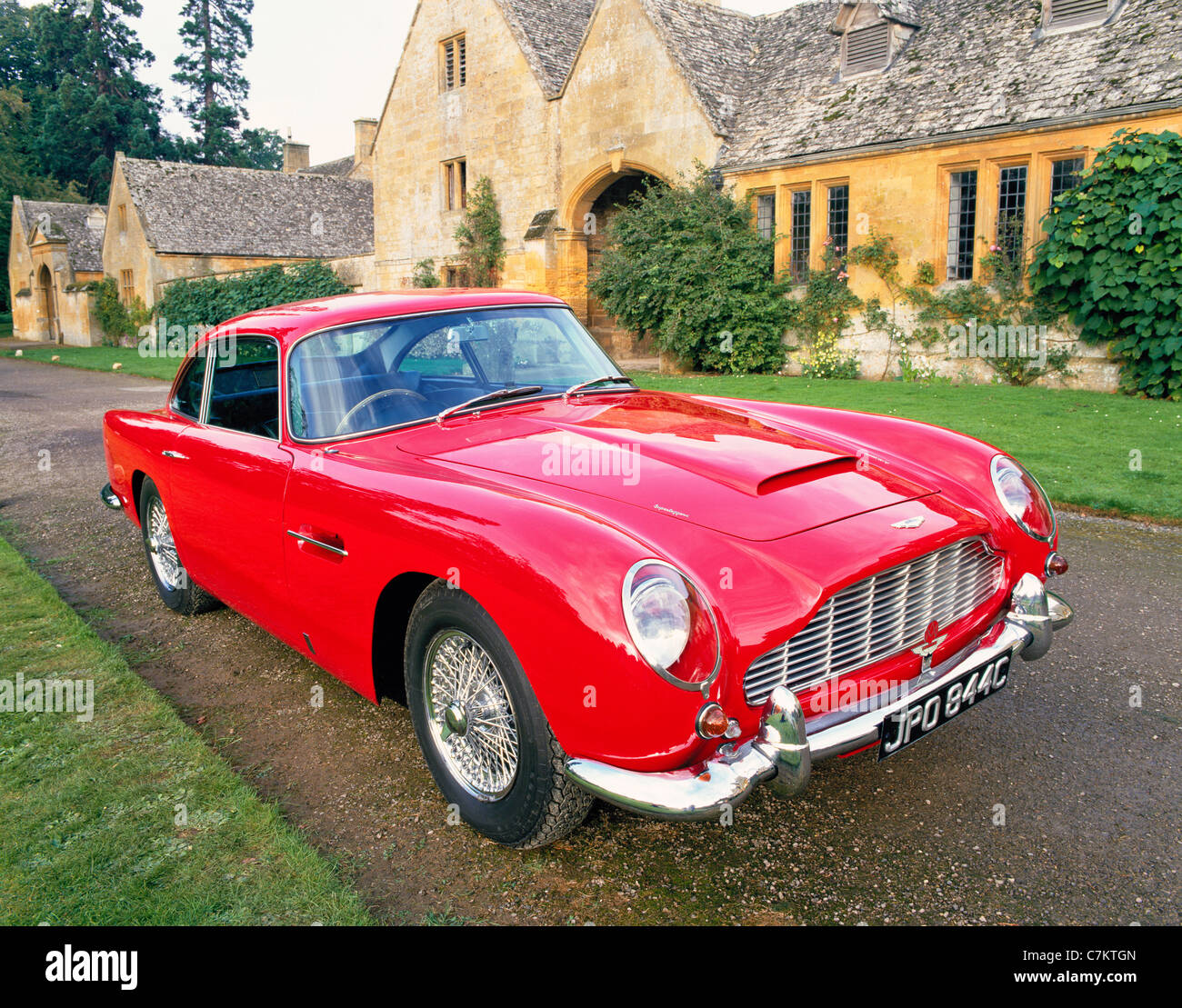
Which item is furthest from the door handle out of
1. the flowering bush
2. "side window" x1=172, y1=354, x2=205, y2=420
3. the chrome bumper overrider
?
the flowering bush

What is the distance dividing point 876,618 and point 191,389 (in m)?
3.72

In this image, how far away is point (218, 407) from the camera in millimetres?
4441

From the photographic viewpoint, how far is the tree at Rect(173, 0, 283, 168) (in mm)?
58625

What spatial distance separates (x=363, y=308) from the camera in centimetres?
392

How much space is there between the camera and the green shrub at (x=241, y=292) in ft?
99.5

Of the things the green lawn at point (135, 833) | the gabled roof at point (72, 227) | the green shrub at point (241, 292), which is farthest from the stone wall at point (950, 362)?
the gabled roof at point (72, 227)

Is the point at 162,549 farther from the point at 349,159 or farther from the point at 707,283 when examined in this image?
the point at 349,159

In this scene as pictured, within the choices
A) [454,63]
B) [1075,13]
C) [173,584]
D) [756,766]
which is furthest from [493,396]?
[454,63]

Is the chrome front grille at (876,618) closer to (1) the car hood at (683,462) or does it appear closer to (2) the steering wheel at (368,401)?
(1) the car hood at (683,462)

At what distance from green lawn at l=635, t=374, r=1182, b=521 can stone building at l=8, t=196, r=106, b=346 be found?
109 feet

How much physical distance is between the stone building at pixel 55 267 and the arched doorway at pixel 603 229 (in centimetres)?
2548

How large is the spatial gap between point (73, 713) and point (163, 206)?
37.5 meters

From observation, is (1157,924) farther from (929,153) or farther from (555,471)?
(929,153)

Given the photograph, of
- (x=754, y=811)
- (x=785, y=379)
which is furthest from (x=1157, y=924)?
(x=785, y=379)
